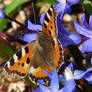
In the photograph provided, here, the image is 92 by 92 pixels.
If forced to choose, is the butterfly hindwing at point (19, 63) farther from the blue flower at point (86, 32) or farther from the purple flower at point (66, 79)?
the blue flower at point (86, 32)

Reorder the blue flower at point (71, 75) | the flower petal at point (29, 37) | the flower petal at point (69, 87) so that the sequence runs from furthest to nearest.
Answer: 1. the flower petal at point (29, 37)
2. the blue flower at point (71, 75)
3. the flower petal at point (69, 87)

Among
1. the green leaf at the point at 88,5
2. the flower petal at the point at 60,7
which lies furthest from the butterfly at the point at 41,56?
the green leaf at the point at 88,5

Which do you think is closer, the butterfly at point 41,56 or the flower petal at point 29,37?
the butterfly at point 41,56

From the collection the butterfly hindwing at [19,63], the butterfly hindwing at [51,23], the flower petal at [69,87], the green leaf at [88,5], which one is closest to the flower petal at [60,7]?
the green leaf at [88,5]

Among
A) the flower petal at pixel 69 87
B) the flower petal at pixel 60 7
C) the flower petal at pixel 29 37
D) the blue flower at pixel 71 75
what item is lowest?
the blue flower at pixel 71 75

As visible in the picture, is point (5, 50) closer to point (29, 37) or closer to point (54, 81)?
point (29, 37)

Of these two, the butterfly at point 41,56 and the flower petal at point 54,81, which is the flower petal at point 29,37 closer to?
the butterfly at point 41,56

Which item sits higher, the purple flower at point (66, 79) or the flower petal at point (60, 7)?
the flower petal at point (60, 7)

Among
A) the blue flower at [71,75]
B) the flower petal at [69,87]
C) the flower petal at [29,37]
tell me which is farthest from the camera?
the flower petal at [29,37]

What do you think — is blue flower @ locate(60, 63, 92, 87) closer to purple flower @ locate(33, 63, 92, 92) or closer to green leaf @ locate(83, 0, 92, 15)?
purple flower @ locate(33, 63, 92, 92)
